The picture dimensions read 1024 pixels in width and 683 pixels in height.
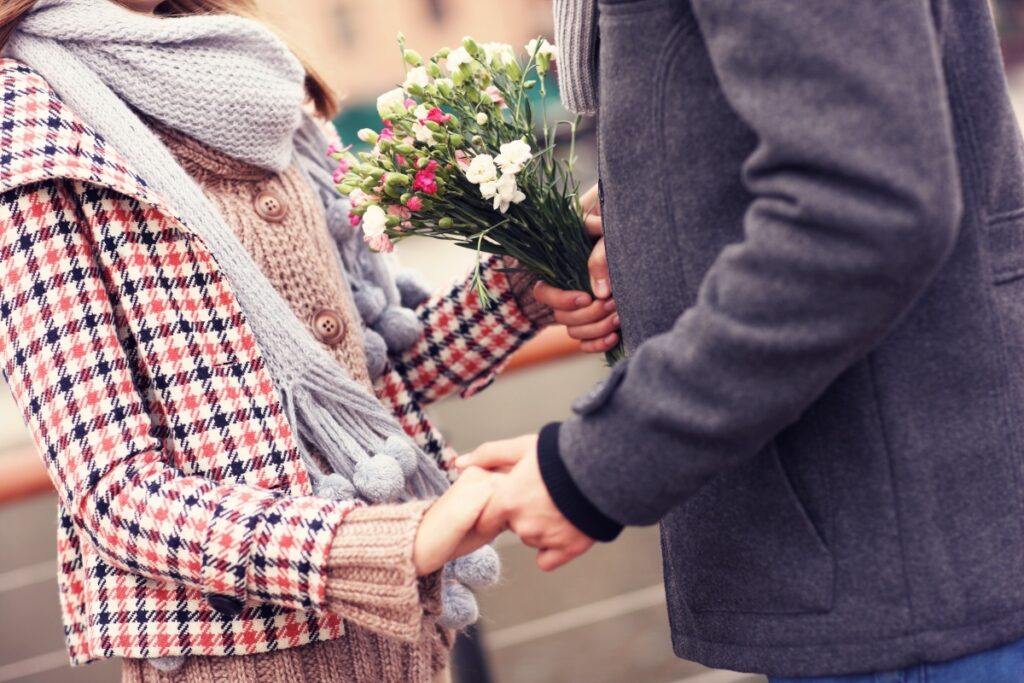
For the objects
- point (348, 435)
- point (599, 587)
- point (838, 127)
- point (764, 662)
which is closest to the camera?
point (838, 127)

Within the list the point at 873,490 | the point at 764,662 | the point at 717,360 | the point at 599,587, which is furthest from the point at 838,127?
the point at 599,587

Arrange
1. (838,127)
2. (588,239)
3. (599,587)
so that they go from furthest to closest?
(599,587) < (588,239) < (838,127)

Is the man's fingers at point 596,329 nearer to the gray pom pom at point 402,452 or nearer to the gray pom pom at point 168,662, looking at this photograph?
the gray pom pom at point 402,452

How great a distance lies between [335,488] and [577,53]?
62cm

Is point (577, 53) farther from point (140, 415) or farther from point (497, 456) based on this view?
point (140, 415)

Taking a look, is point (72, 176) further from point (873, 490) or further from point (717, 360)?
point (873, 490)

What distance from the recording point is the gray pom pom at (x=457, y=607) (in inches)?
58.6

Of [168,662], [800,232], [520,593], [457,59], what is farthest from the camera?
[520,593]

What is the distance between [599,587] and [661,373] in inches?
121

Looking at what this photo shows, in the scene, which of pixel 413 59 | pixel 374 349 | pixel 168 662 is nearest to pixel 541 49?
pixel 413 59

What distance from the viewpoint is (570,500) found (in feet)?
3.51

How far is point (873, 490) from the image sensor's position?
1.06m

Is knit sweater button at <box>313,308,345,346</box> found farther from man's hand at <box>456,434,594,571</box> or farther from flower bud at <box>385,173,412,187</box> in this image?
man's hand at <box>456,434,594,571</box>

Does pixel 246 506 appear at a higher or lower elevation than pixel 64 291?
lower
